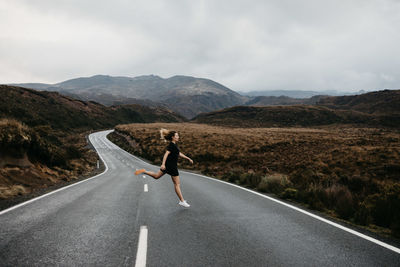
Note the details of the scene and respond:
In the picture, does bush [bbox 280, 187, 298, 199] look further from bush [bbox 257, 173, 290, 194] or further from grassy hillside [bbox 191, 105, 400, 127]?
grassy hillside [bbox 191, 105, 400, 127]

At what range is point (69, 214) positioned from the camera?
19.7ft

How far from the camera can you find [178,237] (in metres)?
4.48

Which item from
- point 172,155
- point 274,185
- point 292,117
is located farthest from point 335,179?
point 292,117

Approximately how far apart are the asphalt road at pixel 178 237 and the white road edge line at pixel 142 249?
0.06ft

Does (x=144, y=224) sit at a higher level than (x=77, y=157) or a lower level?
higher

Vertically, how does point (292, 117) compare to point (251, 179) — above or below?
above

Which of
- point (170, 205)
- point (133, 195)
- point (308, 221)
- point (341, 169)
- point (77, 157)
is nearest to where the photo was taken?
point (308, 221)

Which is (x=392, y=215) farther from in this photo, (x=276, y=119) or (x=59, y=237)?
(x=276, y=119)

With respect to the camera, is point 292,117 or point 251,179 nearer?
point 251,179

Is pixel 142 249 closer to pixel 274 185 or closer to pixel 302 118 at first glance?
pixel 274 185

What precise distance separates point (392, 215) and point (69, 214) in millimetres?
7738

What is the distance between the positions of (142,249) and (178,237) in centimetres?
78

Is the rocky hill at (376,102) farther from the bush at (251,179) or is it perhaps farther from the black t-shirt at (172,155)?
the black t-shirt at (172,155)

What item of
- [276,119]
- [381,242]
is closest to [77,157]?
[381,242]
